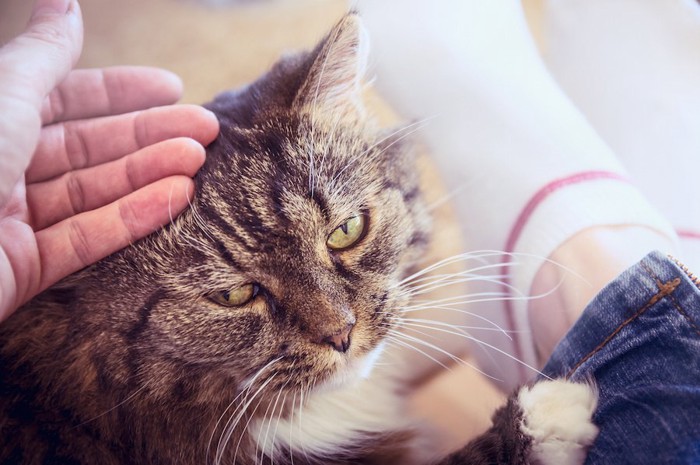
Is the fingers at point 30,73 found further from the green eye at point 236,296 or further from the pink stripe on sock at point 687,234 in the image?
the pink stripe on sock at point 687,234

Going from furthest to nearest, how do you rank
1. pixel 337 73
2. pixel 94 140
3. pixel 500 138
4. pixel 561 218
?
pixel 500 138
pixel 561 218
pixel 94 140
pixel 337 73

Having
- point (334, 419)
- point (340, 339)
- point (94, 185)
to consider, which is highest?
point (94, 185)

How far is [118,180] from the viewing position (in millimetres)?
1071

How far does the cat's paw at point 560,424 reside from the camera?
88 centimetres

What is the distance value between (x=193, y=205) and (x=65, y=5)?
0.44 meters

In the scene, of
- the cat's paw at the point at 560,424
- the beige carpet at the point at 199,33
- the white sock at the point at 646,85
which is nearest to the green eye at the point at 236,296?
the cat's paw at the point at 560,424

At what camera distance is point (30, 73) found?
916 mm

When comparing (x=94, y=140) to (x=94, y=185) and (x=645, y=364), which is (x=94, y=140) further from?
(x=645, y=364)

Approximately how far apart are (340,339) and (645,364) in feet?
1.57

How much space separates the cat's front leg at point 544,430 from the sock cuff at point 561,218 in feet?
1.23

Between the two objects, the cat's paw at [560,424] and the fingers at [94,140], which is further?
the fingers at [94,140]

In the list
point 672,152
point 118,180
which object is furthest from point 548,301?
point 118,180

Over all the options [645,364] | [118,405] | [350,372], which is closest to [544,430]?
[645,364]

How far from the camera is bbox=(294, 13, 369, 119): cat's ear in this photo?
983 millimetres
